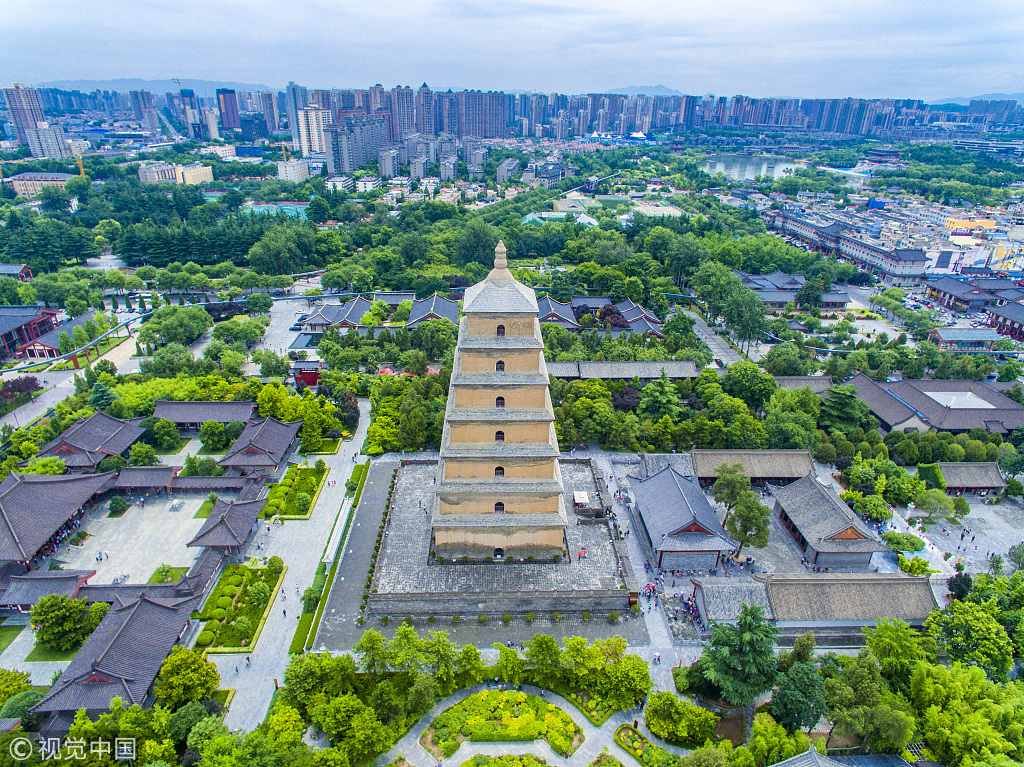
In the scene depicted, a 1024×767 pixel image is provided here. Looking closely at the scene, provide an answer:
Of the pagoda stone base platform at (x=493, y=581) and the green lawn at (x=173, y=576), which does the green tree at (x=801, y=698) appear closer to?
the pagoda stone base platform at (x=493, y=581)

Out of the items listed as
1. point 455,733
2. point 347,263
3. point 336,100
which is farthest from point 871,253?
point 336,100

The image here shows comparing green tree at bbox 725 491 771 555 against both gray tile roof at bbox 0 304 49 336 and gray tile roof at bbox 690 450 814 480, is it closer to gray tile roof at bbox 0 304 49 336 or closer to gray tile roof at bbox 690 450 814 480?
gray tile roof at bbox 690 450 814 480

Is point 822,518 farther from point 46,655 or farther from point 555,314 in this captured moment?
point 46,655

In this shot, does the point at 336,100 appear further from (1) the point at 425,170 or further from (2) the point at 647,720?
(2) the point at 647,720

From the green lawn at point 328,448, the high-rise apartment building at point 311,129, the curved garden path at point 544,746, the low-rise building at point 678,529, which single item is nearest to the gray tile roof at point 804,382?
the low-rise building at point 678,529

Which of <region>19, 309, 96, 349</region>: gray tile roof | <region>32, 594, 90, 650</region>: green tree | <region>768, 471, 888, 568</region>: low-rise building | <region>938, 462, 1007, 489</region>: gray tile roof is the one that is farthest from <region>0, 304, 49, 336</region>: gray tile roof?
<region>938, 462, 1007, 489</region>: gray tile roof

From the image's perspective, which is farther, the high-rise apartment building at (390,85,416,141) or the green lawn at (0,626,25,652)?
the high-rise apartment building at (390,85,416,141)

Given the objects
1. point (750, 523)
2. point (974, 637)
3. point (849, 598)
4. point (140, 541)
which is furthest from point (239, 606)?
point (974, 637)
